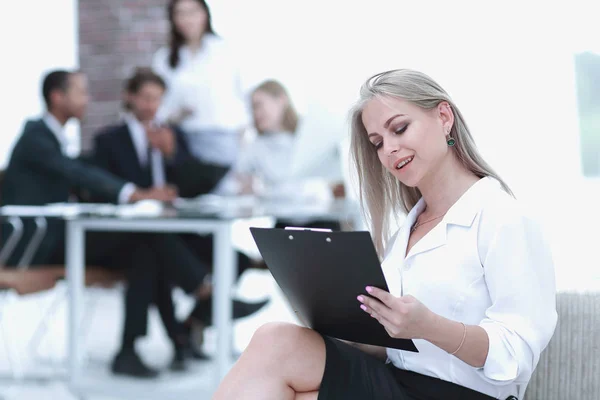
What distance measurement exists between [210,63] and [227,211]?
1.33m

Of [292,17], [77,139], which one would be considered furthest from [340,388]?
[77,139]

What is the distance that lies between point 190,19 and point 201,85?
13.5 inches

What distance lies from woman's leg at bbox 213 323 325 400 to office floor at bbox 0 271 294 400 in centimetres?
143

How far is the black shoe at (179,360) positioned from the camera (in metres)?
3.17

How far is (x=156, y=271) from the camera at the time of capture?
3.17 meters

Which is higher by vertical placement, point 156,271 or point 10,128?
point 10,128

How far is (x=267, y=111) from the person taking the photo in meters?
3.53

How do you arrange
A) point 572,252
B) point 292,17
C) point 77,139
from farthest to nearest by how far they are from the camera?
1. point 77,139
2. point 292,17
3. point 572,252

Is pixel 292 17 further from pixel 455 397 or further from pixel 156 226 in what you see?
pixel 455 397

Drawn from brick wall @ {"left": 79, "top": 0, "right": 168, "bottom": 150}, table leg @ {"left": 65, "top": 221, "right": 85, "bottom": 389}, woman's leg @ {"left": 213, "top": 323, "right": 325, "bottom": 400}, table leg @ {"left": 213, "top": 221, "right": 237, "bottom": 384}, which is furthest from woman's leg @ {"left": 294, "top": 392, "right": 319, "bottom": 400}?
brick wall @ {"left": 79, "top": 0, "right": 168, "bottom": 150}

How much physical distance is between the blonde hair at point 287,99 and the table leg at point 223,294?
1056 millimetres

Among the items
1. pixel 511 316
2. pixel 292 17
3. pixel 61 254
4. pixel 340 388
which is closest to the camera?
pixel 511 316

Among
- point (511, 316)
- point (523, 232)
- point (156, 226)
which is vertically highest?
point (523, 232)

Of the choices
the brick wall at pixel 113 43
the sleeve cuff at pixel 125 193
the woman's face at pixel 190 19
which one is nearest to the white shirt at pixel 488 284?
the sleeve cuff at pixel 125 193
